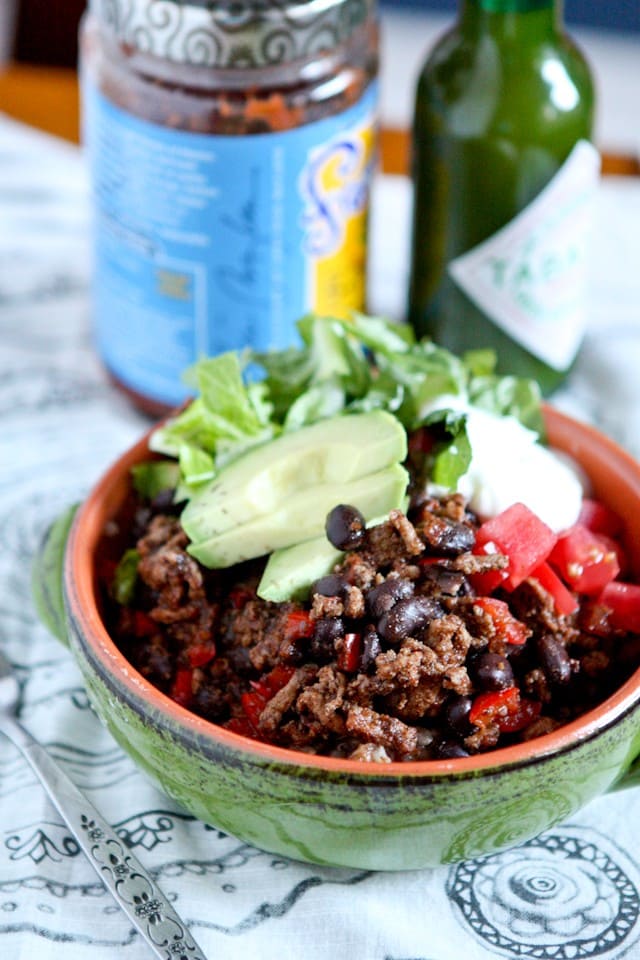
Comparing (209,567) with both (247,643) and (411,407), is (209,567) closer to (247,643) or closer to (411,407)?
(247,643)

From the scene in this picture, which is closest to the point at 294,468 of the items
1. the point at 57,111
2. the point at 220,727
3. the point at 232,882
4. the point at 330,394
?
the point at 330,394

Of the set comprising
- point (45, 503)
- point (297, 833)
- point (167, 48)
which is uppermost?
point (167, 48)

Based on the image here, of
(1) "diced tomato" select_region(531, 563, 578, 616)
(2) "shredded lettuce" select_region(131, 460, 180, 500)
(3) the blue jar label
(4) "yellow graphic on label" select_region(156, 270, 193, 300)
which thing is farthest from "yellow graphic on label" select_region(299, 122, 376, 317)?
(1) "diced tomato" select_region(531, 563, 578, 616)

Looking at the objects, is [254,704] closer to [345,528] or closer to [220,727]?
[220,727]

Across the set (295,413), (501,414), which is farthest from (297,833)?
(501,414)

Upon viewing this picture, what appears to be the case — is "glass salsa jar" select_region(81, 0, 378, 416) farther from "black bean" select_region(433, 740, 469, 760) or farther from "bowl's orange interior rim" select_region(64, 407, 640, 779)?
"black bean" select_region(433, 740, 469, 760)
